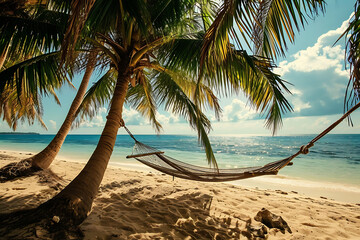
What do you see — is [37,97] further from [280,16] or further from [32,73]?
[280,16]

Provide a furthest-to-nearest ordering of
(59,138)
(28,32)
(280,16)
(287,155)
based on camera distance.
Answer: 1. (287,155)
2. (59,138)
3. (28,32)
4. (280,16)

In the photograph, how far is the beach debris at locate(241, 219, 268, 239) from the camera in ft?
4.72

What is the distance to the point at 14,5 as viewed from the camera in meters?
1.97

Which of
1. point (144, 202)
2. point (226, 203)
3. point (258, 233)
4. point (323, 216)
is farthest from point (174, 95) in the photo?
point (323, 216)

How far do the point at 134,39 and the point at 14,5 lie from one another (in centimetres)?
146

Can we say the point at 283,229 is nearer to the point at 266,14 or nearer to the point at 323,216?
the point at 323,216

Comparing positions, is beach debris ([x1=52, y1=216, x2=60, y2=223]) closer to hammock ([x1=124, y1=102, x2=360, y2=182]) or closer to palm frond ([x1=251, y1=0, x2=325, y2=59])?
hammock ([x1=124, y1=102, x2=360, y2=182])

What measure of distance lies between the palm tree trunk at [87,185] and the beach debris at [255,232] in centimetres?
126

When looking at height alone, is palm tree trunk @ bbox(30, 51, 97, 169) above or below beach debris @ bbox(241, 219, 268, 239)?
above

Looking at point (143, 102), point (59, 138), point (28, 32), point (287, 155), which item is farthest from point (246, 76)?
point (287, 155)

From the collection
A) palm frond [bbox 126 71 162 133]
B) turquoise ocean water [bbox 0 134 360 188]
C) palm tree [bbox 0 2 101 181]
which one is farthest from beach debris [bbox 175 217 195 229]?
turquoise ocean water [bbox 0 134 360 188]

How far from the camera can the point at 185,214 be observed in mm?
1726

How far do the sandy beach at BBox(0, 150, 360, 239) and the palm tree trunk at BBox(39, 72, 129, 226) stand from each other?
0.13 metres

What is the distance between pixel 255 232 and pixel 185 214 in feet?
2.05
